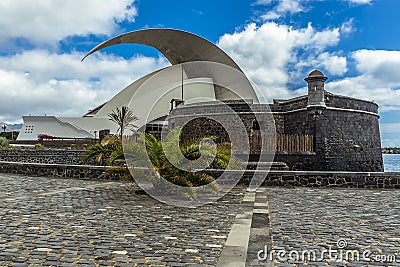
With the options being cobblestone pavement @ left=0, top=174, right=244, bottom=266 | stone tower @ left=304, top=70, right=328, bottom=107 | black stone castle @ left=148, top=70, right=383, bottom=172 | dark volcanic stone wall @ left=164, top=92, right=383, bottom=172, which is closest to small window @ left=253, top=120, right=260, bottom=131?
black stone castle @ left=148, top=70, right=383, bottom=172

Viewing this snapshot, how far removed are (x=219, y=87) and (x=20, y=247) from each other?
3812cm

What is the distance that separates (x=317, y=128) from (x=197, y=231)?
14397mm

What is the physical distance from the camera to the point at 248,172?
430 inches

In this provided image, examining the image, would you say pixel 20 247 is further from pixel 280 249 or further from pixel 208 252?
pixel 280 249

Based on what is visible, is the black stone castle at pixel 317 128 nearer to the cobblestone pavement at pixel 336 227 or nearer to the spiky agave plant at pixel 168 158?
the cobblestone pavement at pixel 336 227

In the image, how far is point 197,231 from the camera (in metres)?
5.26

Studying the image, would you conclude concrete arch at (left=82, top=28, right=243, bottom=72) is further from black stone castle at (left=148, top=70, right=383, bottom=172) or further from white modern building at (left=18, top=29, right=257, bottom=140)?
black stone castle at (left=148, top=70, right=383, bottom=172)

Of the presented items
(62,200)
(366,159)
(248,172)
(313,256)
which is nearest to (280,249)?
(313,256)

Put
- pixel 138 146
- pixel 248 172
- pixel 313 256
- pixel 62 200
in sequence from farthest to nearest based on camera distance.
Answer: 1. pixel 248 172
2. pixel 138 146
3. pixel 62 200
4. pixel 313 256

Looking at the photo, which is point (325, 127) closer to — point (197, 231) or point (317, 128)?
point (317, 128)

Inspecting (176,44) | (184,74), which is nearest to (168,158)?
(176,44)

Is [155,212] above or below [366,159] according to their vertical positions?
below

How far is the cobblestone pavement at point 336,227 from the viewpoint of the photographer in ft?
13.3

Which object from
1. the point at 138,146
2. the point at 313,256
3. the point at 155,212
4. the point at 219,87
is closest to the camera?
the point at 313,256
